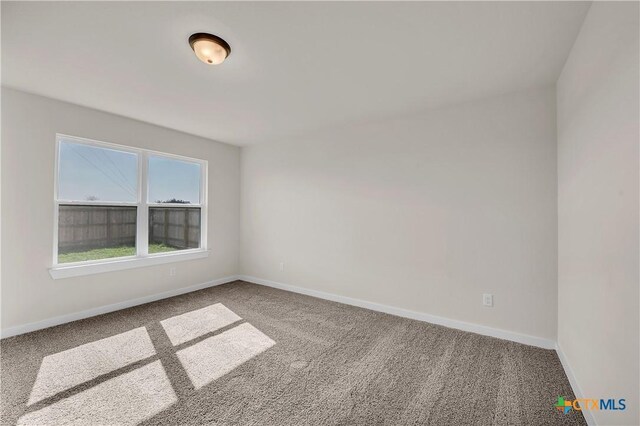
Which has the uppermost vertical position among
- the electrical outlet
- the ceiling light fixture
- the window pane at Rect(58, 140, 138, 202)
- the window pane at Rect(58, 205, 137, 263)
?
the ceiling light fixture

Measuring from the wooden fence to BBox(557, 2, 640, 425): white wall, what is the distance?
15.3 ft

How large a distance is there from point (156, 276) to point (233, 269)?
1346 mm

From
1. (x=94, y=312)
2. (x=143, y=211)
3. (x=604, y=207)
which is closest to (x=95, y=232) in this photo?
(x=143, y=211)

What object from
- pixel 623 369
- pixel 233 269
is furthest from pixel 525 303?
pixel 233 269

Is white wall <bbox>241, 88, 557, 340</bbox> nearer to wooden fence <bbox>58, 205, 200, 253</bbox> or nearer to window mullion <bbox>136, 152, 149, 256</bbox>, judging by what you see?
wooden fence <bbox>58, 205, 200, 253</bbox>

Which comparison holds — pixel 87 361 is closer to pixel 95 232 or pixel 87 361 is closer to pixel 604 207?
pixel 95 232

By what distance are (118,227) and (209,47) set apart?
291cm

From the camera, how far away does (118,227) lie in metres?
3.59

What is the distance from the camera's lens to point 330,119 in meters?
3.56

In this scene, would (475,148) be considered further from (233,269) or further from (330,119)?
(233,269)

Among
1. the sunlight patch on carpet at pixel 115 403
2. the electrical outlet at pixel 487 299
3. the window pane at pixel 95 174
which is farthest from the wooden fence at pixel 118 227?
the electrical outlet at pixel 487 299

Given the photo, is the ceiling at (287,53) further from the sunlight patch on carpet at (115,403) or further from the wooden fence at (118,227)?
the sunlight patch on carpet at (115,403)

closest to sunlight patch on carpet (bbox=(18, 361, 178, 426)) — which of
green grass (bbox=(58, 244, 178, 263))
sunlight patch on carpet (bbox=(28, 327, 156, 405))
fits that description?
sunlight patch on carpet (bbox=(28, 327, 156, 405))

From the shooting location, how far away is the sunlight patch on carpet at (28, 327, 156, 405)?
1941 millimetres
